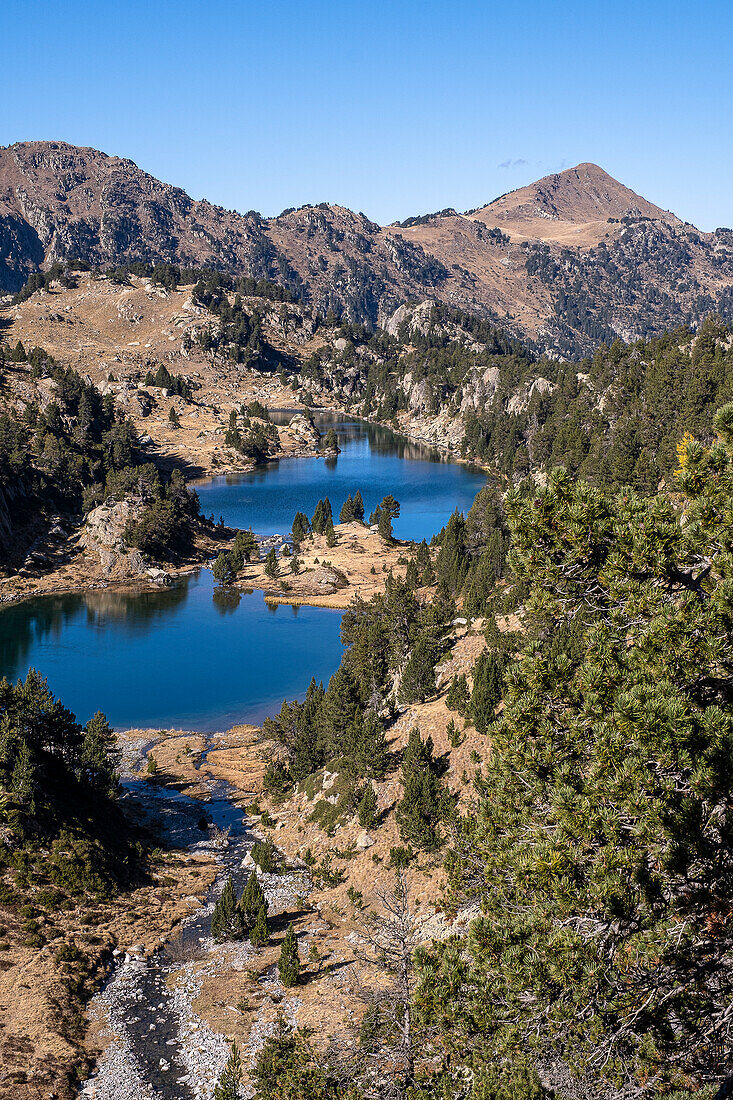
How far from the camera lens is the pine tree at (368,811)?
43.9 m

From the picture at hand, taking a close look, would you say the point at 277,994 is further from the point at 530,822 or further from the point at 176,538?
the point at 176,538

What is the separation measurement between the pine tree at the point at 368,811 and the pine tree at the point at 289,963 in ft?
33.1

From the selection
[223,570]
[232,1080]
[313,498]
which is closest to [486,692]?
[232,1080]

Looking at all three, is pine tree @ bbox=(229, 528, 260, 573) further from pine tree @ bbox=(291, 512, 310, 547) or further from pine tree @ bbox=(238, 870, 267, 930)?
pine tree @ bbox=(238, 870, 267, 930)

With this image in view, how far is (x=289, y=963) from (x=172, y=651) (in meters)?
65.8

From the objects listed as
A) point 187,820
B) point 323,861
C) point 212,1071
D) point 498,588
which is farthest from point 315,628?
point 212,1071

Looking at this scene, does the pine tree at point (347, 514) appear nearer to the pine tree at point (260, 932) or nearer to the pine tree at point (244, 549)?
the pine tree at point (244, 549)

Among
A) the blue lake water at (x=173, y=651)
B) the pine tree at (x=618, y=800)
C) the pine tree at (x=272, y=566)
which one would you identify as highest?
the pine tree at (x=618, y=800)

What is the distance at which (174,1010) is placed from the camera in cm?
3259

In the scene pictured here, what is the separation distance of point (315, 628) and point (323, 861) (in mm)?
58268

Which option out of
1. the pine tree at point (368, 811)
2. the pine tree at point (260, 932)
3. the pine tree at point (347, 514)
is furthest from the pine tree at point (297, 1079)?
the pine tree at point (347, 514)

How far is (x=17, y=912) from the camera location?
1465 inches

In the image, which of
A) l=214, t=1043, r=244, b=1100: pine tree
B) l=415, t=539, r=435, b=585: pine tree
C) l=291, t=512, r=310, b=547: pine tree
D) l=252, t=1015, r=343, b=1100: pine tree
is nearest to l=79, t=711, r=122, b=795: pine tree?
l=214, t=1043, r=244, b=1100: pine tree

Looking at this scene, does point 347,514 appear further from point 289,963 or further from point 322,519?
point 289,963
